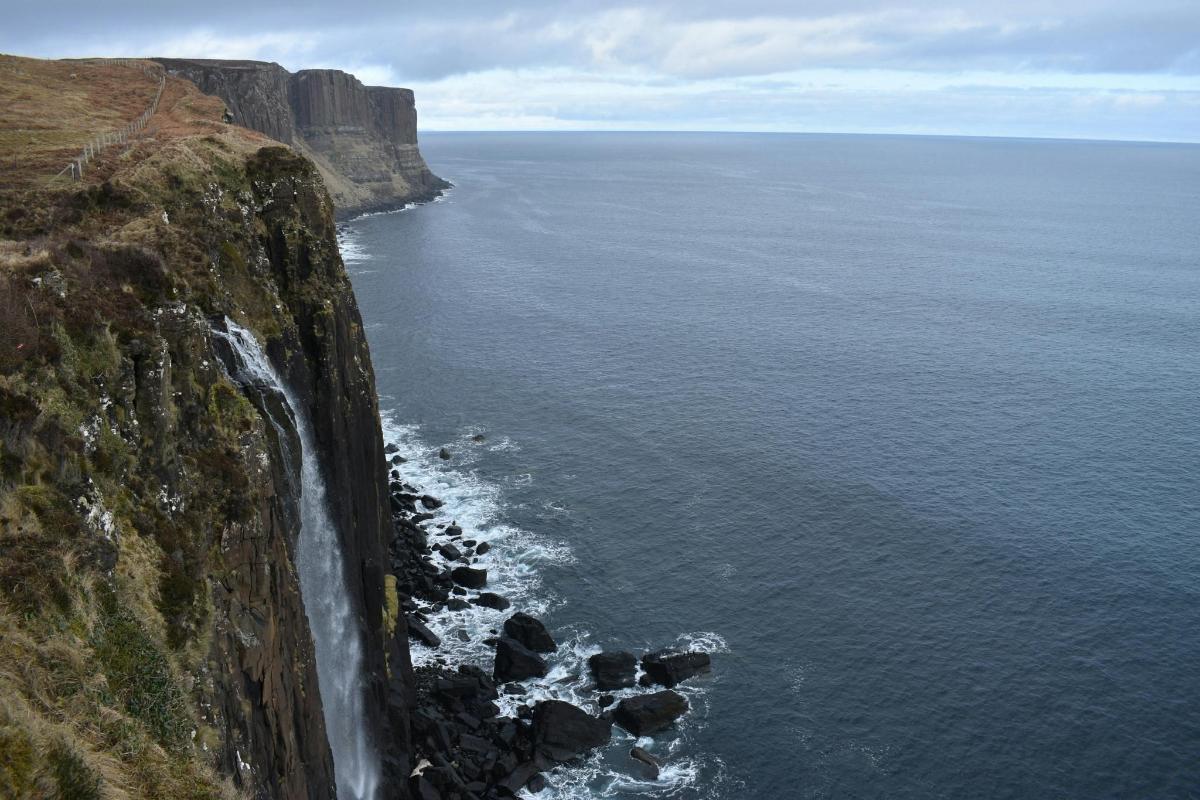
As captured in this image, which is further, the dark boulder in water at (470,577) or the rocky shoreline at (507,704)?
the dark boulder in water at (470,577)

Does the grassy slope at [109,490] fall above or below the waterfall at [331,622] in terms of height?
above

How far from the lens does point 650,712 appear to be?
154 feet

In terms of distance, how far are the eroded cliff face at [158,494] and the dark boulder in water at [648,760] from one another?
11.2 metres

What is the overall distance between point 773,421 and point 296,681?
5970 cm

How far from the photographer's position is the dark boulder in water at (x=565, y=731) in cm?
4503

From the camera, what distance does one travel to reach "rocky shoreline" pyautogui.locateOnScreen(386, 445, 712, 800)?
142ft

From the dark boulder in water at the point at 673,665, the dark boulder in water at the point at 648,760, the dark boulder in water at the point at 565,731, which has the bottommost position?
the dark boulder in water at the point at 648,760

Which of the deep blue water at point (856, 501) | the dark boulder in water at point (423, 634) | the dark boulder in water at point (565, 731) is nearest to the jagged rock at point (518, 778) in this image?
the dark boulder in water at point (565, 731)

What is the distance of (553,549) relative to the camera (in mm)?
62938

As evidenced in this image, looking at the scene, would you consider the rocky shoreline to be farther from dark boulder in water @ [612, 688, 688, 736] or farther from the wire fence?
the wire fence

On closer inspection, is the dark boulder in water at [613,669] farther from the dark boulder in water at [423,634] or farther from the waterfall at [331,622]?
the waterfall at [331,622]

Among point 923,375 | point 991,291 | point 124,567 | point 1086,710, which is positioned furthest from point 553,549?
point 991,291

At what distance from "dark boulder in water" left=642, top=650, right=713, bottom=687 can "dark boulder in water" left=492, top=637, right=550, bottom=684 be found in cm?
579

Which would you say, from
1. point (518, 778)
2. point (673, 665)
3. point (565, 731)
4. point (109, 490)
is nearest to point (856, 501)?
point (673, 665)
